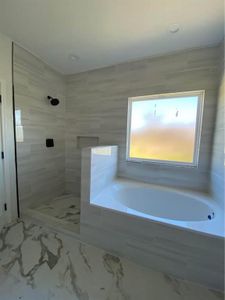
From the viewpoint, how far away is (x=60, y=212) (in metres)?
2.25

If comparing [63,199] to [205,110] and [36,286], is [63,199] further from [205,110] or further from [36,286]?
[205,110]

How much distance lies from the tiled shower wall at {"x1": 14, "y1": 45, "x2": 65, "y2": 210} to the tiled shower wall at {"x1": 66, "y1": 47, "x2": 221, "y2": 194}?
0.23m

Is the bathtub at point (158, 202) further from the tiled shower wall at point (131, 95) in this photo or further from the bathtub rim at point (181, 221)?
the tiled shower wall at point (131, 95)

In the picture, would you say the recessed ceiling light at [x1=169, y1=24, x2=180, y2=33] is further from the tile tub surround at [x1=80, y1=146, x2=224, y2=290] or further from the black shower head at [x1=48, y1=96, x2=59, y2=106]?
the black shower head at [x1=48, y1=96, x2=59, y2=106]

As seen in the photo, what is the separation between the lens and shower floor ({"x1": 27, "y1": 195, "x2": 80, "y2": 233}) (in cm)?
193

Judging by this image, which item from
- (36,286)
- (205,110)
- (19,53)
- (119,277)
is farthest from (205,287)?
(19,53)

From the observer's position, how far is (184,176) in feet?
6.90

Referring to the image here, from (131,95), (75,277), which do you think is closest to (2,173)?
(75,277)

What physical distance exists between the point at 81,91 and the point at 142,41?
1.37m

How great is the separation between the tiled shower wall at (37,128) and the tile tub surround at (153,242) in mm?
1134

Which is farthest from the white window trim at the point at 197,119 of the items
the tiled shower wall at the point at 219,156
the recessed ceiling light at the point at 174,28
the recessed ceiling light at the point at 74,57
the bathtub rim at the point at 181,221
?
the recessed ceiling light at the point at 74,57

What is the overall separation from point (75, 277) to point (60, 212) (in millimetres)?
1103

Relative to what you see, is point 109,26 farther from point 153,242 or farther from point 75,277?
point 75,277

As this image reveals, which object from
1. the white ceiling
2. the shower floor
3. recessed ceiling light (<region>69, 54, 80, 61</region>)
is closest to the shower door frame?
the shower floor
